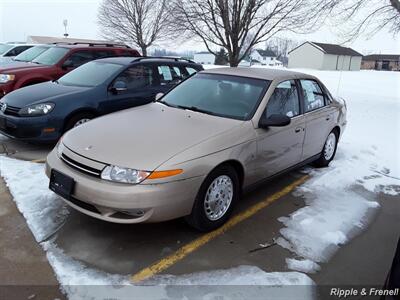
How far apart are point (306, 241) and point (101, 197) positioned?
6.65 feet

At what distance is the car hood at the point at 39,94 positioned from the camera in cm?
567

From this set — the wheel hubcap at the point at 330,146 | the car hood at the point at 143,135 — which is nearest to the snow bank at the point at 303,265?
the car hood at the point at 143,135

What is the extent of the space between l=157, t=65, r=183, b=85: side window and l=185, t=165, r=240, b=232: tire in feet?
12.6

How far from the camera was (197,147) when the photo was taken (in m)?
3.36

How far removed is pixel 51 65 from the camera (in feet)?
27.6

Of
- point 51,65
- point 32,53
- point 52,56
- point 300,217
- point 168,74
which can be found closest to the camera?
point 300,217

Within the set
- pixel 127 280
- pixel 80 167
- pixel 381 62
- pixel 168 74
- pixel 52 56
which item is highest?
pixel 381 62

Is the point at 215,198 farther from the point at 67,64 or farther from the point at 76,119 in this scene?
the point at 67,64

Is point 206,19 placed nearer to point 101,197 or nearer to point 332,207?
point 332,207

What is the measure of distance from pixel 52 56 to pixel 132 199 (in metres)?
7.12

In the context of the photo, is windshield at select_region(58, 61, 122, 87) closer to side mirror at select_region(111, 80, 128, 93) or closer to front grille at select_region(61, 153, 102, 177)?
side mirror at select_region(111, 80, 128, 93)

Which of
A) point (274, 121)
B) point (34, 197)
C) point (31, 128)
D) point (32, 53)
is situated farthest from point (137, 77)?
point (32, 53)

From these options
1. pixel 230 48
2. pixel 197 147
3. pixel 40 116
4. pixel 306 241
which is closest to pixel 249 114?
pixel 197 147

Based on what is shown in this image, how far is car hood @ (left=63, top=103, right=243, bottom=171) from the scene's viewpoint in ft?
10.5
